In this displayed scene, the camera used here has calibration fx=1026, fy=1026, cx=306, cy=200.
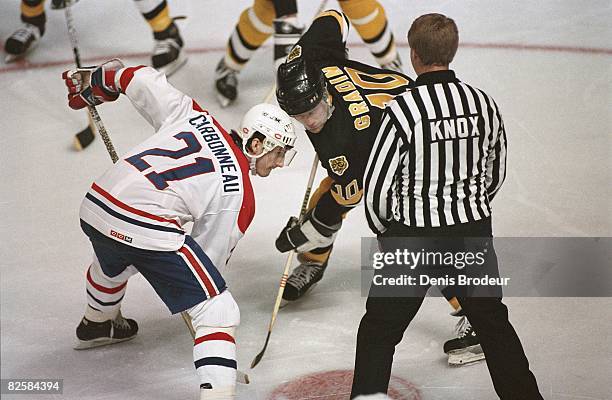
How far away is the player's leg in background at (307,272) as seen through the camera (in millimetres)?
2967

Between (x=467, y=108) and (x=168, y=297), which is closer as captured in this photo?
(x=467, y=108)

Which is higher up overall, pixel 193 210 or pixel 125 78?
pixel 125 78

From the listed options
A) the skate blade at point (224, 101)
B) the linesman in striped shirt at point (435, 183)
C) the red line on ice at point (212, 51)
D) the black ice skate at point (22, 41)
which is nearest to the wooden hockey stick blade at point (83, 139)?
the skate blade at point (224, 101)

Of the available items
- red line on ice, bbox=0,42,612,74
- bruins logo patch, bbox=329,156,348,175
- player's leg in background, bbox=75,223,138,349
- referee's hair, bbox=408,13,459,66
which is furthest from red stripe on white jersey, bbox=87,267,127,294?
red line on ice, bbox=0,42,612,74

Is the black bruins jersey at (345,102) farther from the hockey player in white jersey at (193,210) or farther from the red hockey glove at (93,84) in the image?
the red hockey glove at (93,84)

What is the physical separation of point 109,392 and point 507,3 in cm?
302

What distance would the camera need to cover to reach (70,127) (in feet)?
13.1

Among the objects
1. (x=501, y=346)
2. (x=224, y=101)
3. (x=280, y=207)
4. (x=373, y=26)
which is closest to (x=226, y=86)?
(x=224, y=101)

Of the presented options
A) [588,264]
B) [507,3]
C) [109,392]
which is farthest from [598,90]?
[109,392]

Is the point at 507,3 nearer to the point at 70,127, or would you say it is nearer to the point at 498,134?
the point at 70,127

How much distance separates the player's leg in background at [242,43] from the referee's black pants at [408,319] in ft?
6.67

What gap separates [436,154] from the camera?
7.00 ft

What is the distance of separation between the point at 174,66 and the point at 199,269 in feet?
7.55

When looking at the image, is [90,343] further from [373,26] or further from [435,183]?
[373,26]
